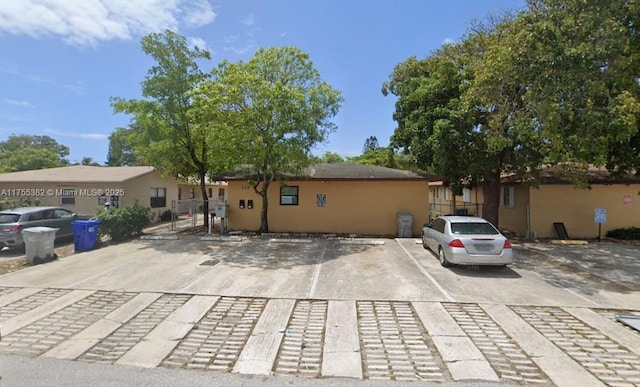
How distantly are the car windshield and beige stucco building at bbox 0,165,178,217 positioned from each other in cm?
1613

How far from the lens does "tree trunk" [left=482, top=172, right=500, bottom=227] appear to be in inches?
604

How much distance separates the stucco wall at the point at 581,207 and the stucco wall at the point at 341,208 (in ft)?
17.3

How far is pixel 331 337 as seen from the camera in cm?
505

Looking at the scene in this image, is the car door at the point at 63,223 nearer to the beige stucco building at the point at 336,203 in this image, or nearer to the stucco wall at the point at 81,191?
the stucco wall at the point at 81,191

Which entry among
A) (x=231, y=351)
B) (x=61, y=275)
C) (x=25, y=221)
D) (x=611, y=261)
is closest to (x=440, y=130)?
(x=611, y=261)

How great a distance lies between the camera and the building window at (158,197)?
22281mm

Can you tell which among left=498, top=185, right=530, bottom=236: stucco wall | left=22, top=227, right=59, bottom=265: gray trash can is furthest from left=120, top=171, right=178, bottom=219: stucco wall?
left=498, top=185, right=530, bottom=236: stucco wall

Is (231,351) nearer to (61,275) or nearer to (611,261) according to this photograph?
(61,275)

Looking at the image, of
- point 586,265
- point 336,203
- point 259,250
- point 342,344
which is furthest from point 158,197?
point 586,265

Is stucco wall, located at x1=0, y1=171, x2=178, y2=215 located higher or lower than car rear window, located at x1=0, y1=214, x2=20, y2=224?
higher

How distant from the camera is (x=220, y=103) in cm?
1221

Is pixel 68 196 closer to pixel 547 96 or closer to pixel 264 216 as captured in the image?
pixel 264 216

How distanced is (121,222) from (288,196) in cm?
728

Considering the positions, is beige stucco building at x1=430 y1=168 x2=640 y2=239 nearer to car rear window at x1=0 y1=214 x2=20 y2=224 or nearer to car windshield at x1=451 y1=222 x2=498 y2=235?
car windshield at x1=451 y1=222 x2=498 y2=235
